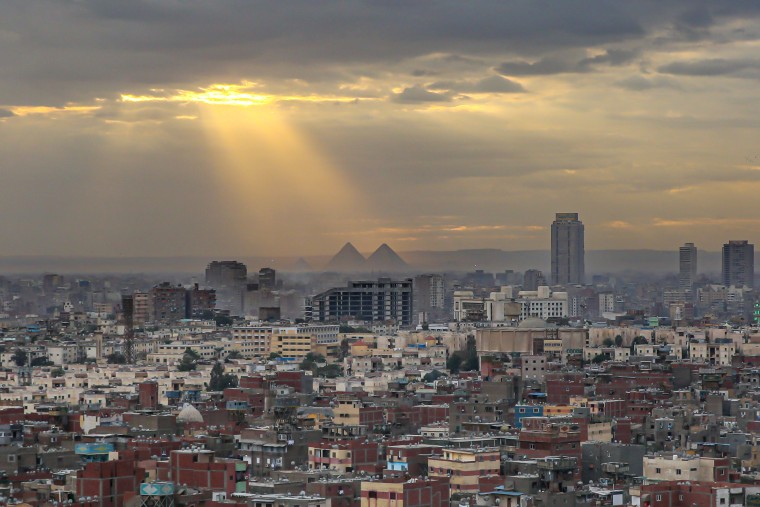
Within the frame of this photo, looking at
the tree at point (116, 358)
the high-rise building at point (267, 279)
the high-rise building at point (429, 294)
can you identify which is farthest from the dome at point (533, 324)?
the high-rise building at point (267, 279)

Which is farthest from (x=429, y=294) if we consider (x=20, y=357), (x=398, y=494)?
(x=398, y=494)

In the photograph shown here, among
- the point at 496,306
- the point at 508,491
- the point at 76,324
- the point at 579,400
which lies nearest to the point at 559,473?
the point at 508,491

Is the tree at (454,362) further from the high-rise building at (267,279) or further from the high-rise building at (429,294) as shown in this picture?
the high-rise building at (267,279)

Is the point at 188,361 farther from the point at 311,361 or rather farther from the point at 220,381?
the point at 220,381

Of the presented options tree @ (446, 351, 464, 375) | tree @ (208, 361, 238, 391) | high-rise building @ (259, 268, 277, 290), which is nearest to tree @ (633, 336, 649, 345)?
tree @ (446, 351, 464, 375)

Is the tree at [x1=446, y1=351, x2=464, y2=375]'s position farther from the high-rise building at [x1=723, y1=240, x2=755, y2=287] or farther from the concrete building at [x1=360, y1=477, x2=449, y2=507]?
the high-rise building at [x1=723, y1=240, x2=755, y2=287]

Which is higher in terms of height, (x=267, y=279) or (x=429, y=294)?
(x=267, y=279)
